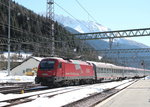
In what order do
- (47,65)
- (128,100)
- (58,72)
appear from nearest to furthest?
1. (128,100)
2. (58,72)
3. (47,65)

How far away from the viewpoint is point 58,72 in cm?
2817

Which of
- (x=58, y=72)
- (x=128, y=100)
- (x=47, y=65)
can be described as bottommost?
(x=128, y=100)

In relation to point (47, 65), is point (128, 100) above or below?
below

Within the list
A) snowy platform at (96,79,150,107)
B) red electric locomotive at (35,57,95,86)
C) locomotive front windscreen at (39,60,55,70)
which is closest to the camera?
snowy platform at (96,79,150,107)

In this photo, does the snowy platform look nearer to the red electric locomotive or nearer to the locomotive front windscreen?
the red electric locomotive

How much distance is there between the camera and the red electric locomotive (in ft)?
90.5

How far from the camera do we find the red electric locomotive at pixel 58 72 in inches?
1086

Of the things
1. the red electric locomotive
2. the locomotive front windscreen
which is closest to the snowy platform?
the red electric locomotive

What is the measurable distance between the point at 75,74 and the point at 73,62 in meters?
1.40

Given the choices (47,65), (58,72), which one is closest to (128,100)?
(58,72)

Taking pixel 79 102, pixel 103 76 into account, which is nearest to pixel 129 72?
pixel 103 76

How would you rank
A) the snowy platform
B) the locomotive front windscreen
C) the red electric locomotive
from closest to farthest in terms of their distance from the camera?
the snowy platform → the red electric locomotive → the locomotive front windscreen

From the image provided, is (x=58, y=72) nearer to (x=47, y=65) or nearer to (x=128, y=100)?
(x=47, y=65)

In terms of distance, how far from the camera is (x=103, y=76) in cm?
4556
